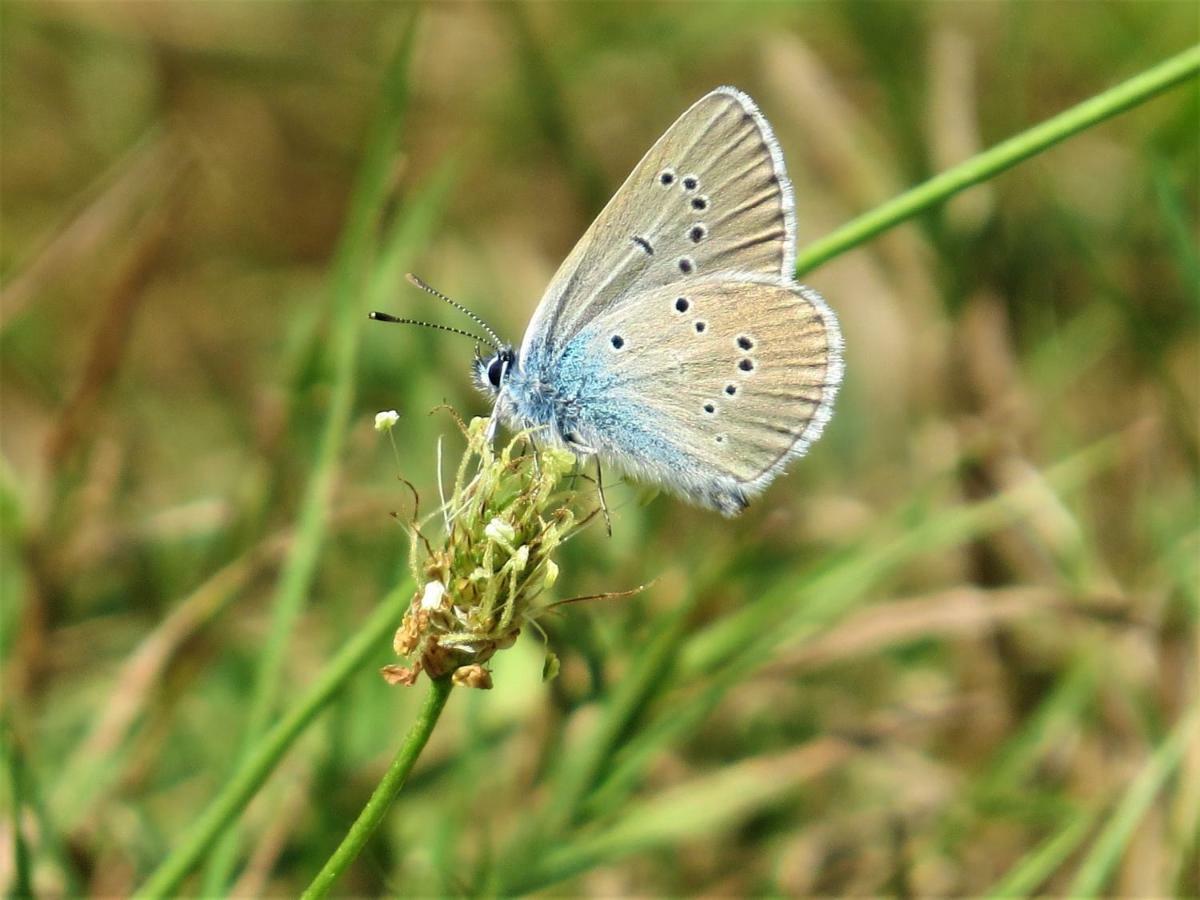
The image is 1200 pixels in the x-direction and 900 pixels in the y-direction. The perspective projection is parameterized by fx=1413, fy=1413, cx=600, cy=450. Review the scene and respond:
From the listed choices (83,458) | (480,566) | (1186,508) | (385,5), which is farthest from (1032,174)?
(480,566)

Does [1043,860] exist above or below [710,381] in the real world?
below

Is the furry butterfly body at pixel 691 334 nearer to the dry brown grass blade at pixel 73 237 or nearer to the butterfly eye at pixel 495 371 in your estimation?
the butterfly eye at pixel 495 371

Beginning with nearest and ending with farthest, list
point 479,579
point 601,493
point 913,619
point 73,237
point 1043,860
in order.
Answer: point 479,579
point 601,493
point 1043,860
point 913,619
point 73,237

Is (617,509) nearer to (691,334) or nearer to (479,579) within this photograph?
(691,334)

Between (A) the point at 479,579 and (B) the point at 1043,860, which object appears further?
(B) the point at 1043,860

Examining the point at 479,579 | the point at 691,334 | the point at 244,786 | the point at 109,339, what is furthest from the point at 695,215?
the point at 109,339

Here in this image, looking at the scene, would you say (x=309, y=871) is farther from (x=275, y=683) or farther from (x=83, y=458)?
(x=83, y=458)

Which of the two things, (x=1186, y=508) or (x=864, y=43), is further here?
(x=864, y=43)

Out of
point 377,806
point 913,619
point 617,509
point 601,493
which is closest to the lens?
point 377,806
